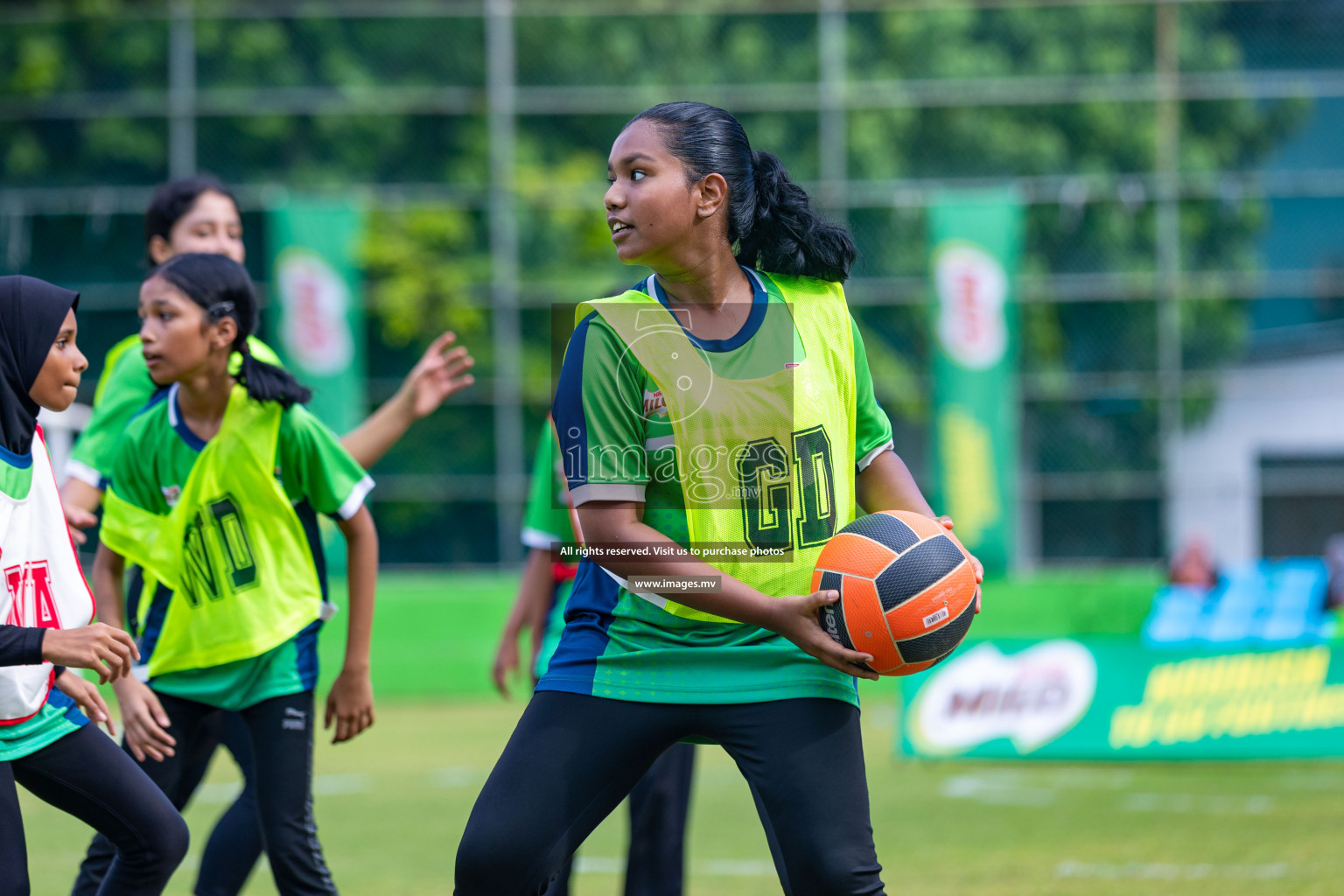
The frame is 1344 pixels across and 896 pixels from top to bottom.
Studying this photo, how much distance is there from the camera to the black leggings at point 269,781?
4.40m

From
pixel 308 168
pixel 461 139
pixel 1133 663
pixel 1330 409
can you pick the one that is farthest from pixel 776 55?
pixel 1133 663

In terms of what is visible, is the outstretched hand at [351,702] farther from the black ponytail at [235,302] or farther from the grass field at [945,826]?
the grass field at [945,826]

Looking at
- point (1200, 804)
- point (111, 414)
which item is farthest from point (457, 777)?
point (111, 414)

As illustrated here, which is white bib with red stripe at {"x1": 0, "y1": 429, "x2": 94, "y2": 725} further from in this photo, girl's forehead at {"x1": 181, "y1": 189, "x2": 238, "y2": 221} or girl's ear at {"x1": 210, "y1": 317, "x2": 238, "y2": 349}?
girl's forehead at {"x1": 181, "y1": 189, "x2": 238, "y2": 221}

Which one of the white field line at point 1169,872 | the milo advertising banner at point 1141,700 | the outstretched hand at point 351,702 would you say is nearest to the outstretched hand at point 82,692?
the outstretched hand at point 351,702

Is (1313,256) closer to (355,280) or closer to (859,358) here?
(355,280)

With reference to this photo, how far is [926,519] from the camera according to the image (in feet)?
11.6

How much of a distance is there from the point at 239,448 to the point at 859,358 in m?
1.95

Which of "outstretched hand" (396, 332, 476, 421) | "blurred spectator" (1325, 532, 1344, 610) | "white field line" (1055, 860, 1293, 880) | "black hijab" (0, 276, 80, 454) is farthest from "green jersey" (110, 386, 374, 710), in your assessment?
"blurred spectator" (1325, 532, 1344, 610)

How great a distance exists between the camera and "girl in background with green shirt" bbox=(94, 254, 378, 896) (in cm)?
458

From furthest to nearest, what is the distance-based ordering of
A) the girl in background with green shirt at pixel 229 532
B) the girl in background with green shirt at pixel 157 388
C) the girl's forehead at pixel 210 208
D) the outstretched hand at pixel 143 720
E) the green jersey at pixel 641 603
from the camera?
the girl's forehead at pixel 210 208, the girl in background with green shirt at pixel 157 388, the girl in background with green shirt at pixel 229 532, the outstretched hand at pixel 143 720, the green jersey at pixel 641 603

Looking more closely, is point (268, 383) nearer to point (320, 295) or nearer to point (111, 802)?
point (111, 802)

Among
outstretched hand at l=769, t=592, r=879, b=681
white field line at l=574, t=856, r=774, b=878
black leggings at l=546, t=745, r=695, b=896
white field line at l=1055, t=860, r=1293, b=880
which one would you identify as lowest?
white field line at l=574, t=856, r=774, b=878

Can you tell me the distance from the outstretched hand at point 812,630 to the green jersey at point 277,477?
175cm
